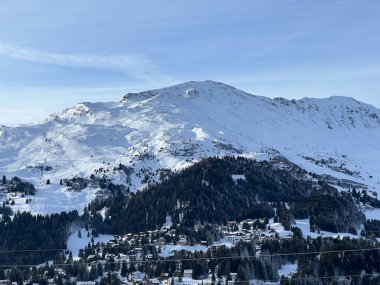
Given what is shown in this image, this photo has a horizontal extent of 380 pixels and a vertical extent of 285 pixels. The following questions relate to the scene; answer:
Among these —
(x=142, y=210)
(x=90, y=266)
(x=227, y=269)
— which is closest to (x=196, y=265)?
(x=227, y=269)

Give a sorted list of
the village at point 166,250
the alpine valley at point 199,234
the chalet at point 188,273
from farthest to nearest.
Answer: the chalet at point 188,273 < the alpine valley at point 199,234 < the village at point 166,250

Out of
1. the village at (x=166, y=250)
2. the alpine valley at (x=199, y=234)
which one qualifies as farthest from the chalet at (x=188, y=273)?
the alpine valley at (x=199, y=234)

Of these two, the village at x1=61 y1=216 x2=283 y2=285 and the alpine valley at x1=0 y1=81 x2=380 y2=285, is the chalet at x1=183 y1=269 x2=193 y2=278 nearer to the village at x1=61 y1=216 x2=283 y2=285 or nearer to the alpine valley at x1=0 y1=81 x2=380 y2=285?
the village at x1=61 y1=216 x2=283 y2=285

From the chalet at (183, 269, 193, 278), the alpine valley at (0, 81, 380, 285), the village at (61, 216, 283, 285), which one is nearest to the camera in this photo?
the village at (61, 216, 283, 285)

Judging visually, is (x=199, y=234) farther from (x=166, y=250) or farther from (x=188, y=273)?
(x=188, y=273)

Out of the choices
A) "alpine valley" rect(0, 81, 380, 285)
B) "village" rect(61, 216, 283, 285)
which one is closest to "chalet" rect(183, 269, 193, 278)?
"village" rect(61, 216, 283, 285)

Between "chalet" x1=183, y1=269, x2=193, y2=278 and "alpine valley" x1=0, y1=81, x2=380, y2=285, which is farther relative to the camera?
"chalet" x1=183, y1=269, x2=193, y2=278

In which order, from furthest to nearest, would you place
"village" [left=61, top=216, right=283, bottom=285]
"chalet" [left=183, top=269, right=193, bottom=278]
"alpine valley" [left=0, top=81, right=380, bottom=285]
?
"chalet" [left=183, top=269, right=193, bottom=278], "alpine valley" [left=0, top=81, right=380, bottom=285], "village" [left=61, top=216, right=283, bottom=285]

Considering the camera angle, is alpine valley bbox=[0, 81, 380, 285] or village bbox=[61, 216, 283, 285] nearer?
village bbox=[61, 216, 283, 285]

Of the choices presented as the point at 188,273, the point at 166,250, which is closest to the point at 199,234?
the point at 166,250

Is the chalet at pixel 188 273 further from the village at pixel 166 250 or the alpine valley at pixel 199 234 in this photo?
the alpine valley at pixel 199 234

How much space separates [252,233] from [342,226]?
84.1ft

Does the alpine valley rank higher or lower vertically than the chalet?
higher

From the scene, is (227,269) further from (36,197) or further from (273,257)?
(36,197)
